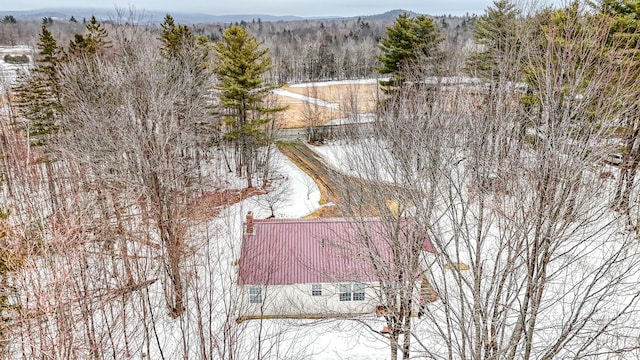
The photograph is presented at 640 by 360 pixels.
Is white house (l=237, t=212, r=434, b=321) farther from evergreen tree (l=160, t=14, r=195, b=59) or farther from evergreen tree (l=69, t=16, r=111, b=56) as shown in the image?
evergreen tree (l=160, t=14, r=195, b=59)

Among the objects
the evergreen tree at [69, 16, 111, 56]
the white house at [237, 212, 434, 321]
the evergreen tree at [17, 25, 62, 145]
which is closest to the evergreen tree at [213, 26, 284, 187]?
the evergreen tree at [69, 16, 111, 56]

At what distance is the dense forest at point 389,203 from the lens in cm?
719

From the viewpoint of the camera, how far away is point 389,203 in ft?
37.8

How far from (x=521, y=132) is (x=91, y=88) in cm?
1657

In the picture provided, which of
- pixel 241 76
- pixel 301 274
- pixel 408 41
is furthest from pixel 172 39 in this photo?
pixel 301 274

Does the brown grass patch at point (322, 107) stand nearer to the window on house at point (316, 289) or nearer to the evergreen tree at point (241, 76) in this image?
the evergreen tree at point (241, 76)

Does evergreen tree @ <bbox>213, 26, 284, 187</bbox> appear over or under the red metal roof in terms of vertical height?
over

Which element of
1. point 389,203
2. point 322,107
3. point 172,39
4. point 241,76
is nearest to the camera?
point 389,203

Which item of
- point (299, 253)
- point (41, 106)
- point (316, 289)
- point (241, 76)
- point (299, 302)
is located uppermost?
point (241, 76)

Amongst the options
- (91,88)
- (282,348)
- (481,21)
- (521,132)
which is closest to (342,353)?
(282,348)

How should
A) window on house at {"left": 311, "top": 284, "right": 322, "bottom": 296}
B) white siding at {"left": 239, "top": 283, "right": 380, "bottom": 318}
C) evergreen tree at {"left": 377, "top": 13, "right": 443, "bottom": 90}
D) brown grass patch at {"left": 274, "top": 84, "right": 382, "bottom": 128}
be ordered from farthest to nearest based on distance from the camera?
brown grass patch at {"left": 274, "top": 84, "right": 382, "bottom": 128}
evergreen tree at {"left": 377, "top": 13, "right": 443, "bottom": 90}
window on house at {"left": 311, "top": 284, "right": 322, "bottom": 296}
white siding at {"left": 239, "top": 283, "right": 380, "bottom": 318}

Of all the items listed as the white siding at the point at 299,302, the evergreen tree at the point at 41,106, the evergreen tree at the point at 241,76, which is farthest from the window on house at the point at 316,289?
the evergreen tree at the point at 41,106

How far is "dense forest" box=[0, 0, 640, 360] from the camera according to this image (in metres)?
7.19

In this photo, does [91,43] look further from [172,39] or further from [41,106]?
[41,106]
